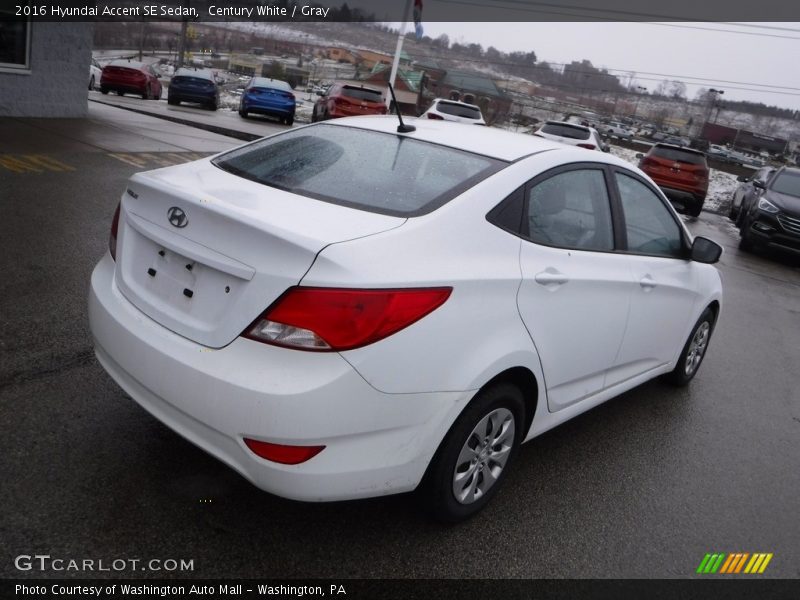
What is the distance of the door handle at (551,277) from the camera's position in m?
3.11

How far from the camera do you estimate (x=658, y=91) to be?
52.2 metres

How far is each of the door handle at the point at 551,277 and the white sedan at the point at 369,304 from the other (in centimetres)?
2

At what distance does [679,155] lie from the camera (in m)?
18.8

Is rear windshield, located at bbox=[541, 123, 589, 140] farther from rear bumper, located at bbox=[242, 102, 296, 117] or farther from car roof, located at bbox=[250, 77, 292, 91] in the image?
car roof, located at bbox=[250, 77, 292, 91]

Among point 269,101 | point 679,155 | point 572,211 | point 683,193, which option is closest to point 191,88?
point 269,101

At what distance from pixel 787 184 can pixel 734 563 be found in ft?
42.5

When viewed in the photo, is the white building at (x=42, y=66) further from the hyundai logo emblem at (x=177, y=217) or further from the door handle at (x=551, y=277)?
the door handle at (x=551, y=277)

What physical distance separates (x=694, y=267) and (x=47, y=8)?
12.9 metres

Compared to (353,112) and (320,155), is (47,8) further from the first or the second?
(320,155)

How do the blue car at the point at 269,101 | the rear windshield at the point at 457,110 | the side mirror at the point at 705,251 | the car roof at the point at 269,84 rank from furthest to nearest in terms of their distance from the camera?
the car roof at the point at 269,84 → the blue car at the point at 269,101 → the rear windshield at the point at 457,110 → the side mirror at the point at 705,251

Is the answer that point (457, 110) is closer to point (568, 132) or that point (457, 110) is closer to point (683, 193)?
point (568, 132)

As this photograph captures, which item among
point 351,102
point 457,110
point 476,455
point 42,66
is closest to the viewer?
point 476,455

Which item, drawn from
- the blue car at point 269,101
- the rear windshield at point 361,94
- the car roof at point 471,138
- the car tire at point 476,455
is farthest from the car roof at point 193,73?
the car tire at point 476,455

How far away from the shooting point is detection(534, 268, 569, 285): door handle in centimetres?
311
